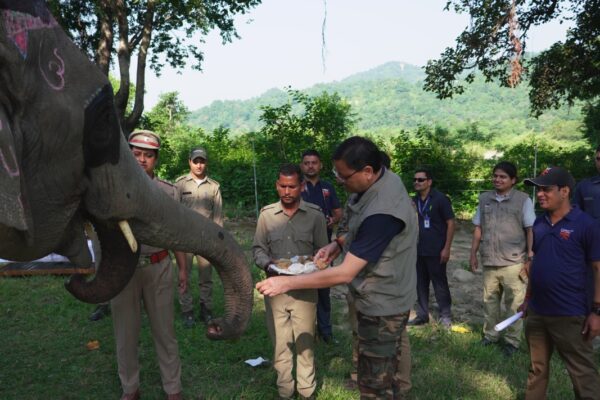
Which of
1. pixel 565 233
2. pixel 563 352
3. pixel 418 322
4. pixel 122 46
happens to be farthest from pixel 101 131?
pixel 122 46

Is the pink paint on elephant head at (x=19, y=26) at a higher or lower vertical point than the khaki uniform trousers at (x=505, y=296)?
higher

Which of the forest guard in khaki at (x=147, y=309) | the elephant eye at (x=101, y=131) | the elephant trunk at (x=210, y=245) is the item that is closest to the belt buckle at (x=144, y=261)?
the forest guard in khaki at (x=147, y=309)

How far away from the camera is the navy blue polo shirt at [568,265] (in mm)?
3189

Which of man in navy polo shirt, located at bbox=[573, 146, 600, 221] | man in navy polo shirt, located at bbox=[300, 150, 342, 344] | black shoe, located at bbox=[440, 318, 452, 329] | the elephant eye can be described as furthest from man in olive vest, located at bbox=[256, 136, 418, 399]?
black shoe, located at bbox=[440, 318, 452, 329]

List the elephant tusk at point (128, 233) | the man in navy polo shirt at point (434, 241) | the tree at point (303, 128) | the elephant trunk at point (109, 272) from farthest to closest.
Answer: the tree at point (303, 128)
the man in navy polo shirt at point (434, 241)
the elephant trunk at point (109, 272)
the elephant tusk at point (128, 233)

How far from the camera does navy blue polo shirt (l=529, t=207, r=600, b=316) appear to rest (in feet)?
10.5

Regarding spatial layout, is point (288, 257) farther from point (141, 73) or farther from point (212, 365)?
point (141, 73)

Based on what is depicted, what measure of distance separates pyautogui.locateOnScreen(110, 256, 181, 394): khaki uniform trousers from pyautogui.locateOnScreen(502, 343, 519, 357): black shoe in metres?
3.25

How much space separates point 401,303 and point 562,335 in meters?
1.27

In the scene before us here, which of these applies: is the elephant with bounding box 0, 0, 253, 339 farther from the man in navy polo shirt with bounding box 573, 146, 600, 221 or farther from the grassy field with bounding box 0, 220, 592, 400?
the man in navy polo shirt with bounding box 573, 146, 600, 221

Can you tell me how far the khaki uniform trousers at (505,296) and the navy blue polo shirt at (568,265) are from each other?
159 cm

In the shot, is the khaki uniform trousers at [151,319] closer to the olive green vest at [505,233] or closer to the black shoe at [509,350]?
the black shoe at [509,350]

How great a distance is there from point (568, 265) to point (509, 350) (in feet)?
6.33

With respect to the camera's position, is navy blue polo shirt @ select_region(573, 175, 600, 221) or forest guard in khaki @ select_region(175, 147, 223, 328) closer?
navy blue polo shirt @ select_region(573, 175, 600, 221)
